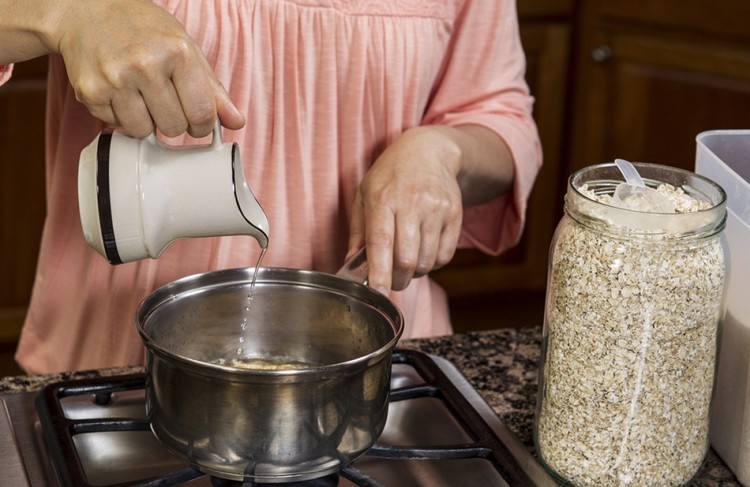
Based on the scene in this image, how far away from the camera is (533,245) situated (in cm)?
247

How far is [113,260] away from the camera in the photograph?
0.72 metres

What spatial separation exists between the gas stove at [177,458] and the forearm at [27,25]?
0.82 ft

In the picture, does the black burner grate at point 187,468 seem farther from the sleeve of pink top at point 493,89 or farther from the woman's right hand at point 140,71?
the sleeve of pink top at point 493,89

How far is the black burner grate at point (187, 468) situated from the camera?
0.67 meters

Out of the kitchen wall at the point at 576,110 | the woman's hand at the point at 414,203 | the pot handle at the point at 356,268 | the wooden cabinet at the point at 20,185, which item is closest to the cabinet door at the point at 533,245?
the kitchen wall at the point at 576,110

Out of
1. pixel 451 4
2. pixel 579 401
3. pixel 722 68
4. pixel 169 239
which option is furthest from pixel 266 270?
pixel 722 68

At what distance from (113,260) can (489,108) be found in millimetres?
515

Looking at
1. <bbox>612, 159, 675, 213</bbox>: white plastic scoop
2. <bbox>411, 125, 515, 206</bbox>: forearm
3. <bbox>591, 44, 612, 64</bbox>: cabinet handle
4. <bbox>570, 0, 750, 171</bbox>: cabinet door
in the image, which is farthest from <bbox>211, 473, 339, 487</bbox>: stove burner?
<bbox>591, 44, 612, 64</bbox>: cabinet handle

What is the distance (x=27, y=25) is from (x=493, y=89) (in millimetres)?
517

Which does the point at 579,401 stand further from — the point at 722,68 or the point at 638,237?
the point at 722,68

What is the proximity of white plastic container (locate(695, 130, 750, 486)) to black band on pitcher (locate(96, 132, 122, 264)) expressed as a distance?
0.41 meters

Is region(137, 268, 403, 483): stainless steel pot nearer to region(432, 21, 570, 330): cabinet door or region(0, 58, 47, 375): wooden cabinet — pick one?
region(0, 58, 47, 375): wooden cabinet

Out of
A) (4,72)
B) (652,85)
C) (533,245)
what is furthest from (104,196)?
(533,245)

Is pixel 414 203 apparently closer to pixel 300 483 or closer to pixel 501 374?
pixel 501 374
